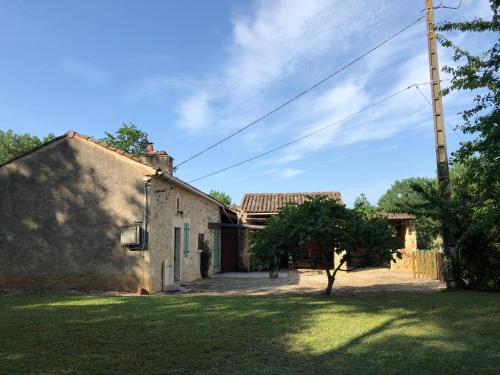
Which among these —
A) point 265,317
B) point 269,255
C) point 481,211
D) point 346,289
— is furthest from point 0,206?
point 481,211

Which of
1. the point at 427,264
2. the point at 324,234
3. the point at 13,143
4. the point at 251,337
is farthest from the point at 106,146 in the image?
the point at 13,143

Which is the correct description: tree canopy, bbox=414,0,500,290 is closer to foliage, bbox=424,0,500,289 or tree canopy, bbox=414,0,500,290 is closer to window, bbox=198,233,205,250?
foliage, bbox=424,0,500,289

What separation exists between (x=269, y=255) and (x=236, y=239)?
11.7 meters

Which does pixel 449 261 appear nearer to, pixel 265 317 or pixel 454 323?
pixel 454 323

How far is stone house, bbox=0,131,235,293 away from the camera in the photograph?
11875mm

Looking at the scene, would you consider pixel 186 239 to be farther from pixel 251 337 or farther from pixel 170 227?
pixel 251 337

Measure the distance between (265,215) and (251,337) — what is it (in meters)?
17.2

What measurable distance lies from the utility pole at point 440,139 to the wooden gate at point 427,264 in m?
3.05

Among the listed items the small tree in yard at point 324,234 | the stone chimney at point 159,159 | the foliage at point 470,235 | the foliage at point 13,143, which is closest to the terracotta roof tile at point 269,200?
the stone chimney at point 159,159

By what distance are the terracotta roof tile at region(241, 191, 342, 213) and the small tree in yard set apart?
11816 mm

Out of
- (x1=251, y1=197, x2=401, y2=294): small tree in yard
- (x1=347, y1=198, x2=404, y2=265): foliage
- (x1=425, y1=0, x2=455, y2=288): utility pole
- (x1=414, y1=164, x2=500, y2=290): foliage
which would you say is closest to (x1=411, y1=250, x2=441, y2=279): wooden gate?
(x1=414, y1=164, x2=500, y2=290): foliage

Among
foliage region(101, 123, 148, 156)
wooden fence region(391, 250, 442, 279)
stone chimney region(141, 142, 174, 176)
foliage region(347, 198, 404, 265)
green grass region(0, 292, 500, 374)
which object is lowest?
green grass region(0, 292, 500, 374)

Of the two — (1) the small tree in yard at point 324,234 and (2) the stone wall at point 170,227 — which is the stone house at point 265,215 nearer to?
(2) the stone wall at point 170,227

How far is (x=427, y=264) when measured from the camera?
1590 centimetres
